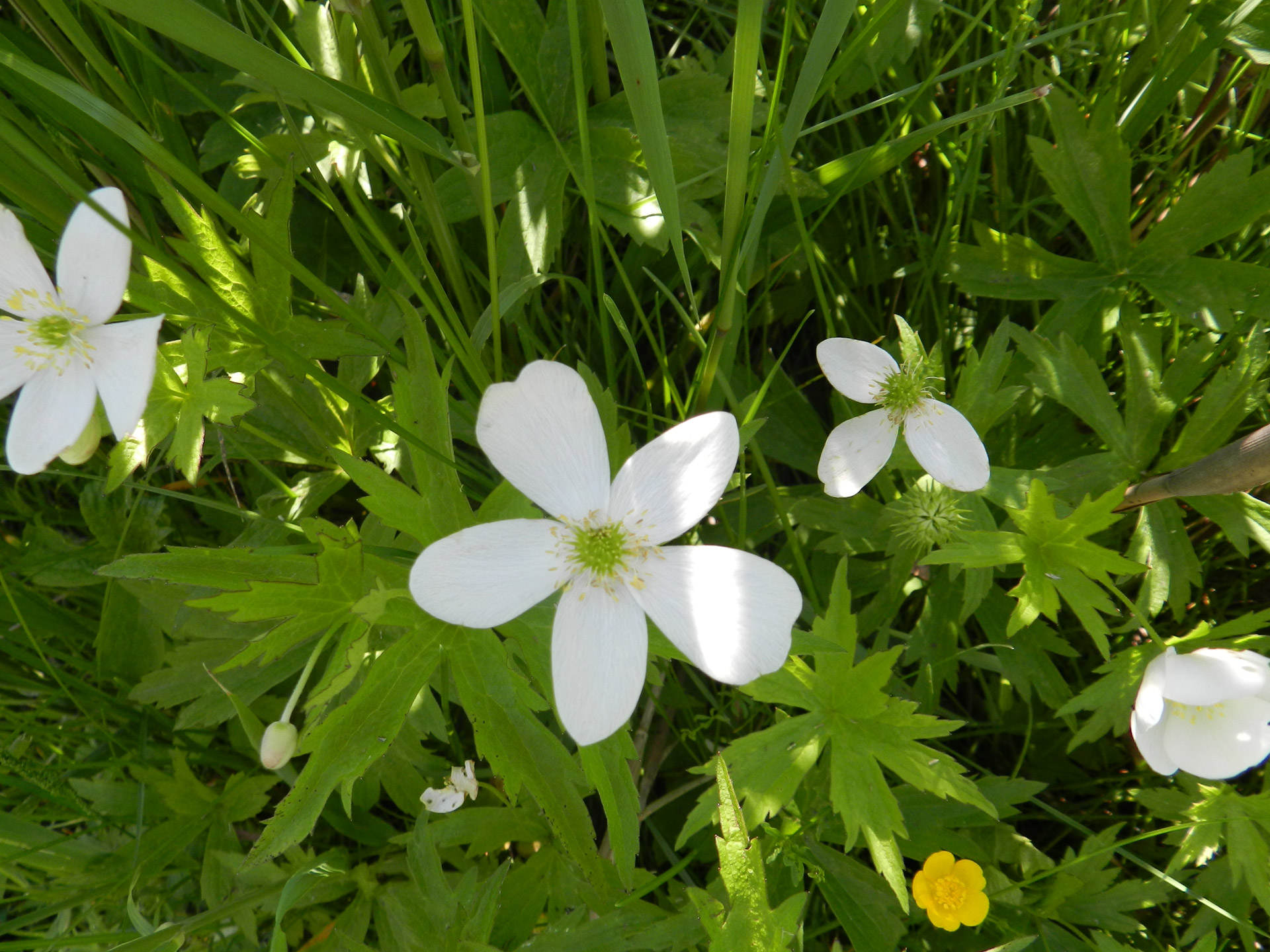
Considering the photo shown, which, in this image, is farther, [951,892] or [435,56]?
[951,892]

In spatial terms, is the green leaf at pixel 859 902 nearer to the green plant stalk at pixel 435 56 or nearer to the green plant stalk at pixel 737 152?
the green plant stalk at pixel 737 152

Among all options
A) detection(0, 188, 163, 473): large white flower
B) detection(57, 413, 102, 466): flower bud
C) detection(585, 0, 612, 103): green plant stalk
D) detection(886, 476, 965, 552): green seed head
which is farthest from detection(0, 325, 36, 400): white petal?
detection(886, 476, 965, 552): green seed head

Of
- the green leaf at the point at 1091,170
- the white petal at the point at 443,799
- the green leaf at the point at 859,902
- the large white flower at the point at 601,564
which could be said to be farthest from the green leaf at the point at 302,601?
the green leaf at the point at 1091,170

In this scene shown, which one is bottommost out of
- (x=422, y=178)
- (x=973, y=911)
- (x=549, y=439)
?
(x=973, y=911)

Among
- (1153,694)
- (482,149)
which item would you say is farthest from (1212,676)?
(482,149)

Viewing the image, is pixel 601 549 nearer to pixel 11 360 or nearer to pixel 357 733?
pixel 357 733

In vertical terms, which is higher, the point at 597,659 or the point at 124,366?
the point at 124,366
